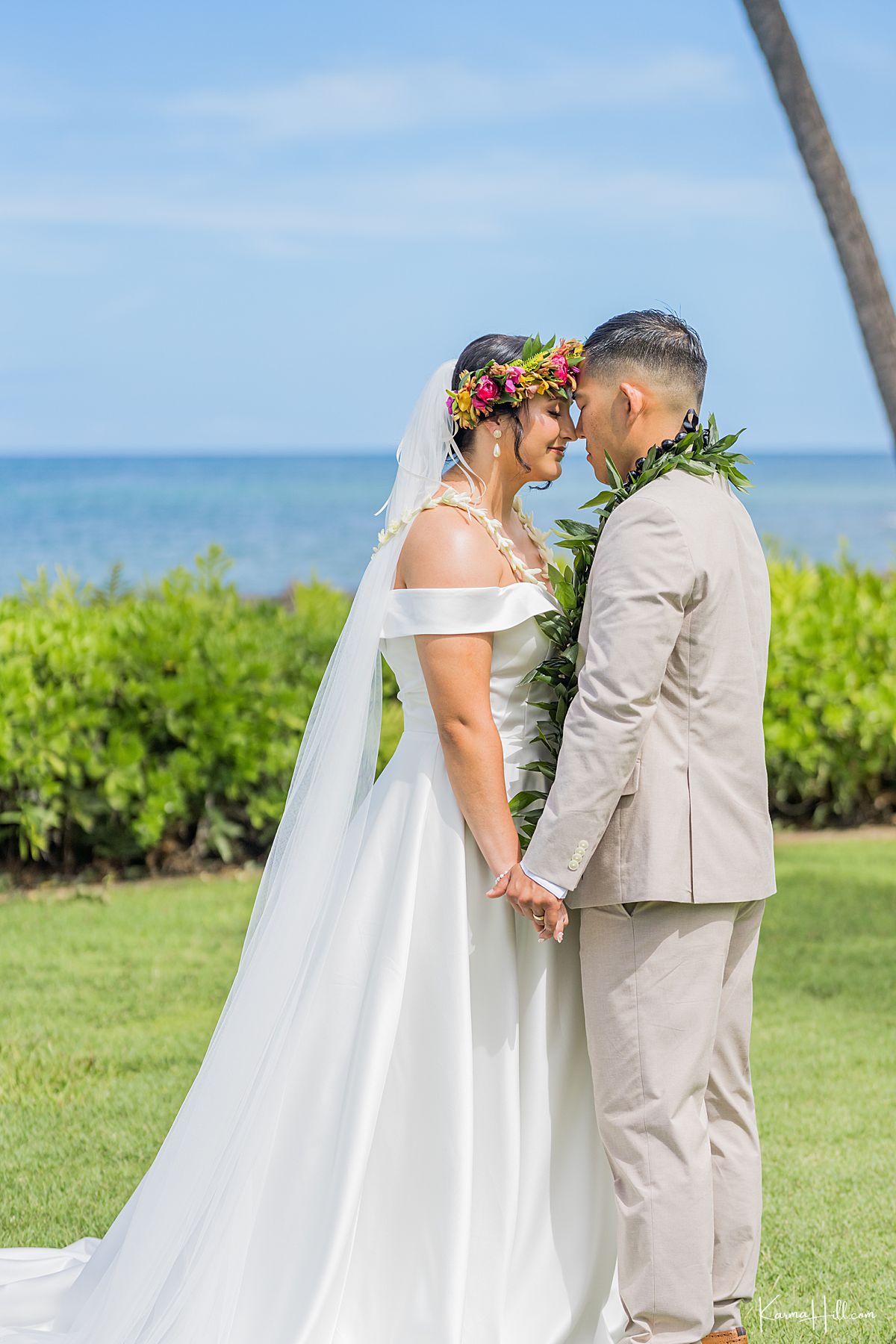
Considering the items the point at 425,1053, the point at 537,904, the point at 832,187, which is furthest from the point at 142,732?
the point at 537,904

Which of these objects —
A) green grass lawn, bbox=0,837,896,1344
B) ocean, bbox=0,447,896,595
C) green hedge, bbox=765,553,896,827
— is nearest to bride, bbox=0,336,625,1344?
green grass lawn, bbox=0,837,896,1344

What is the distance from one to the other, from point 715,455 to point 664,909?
3.41ft

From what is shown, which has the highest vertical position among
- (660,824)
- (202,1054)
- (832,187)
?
(832,187)

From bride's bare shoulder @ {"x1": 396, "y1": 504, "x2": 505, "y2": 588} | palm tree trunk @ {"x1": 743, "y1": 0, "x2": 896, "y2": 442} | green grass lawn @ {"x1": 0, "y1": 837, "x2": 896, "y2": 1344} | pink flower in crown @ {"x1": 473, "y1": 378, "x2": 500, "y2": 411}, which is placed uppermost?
palm tree trunk @ {"x1": 743, "y1": 0, "x2": 896, "y2": 442}

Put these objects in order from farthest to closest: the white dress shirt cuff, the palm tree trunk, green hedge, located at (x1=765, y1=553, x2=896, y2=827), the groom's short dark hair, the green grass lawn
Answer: green hedge, located at (x1=765, y1=553, x2=896, y2=827) → the palm tree trunk → the green grass lawn → the groom's short dark hair → the white dress shirt cuff

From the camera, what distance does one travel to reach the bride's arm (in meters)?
3.14

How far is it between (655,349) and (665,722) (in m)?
0.84

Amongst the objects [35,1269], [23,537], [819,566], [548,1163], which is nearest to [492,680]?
[548,1163]

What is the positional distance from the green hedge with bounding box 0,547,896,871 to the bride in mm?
4563

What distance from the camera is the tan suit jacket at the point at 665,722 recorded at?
2.85 m

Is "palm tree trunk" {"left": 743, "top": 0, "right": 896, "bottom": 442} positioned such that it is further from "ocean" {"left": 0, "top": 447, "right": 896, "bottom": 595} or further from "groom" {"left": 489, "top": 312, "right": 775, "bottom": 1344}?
"ocean" {"left": 0, "top": 447, "right": 896, "bottom": 595}

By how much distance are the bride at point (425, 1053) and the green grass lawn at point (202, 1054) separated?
791 millimetres

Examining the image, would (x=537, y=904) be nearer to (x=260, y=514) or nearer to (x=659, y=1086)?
(x=659, y=1086)

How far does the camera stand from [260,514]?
7169cm
